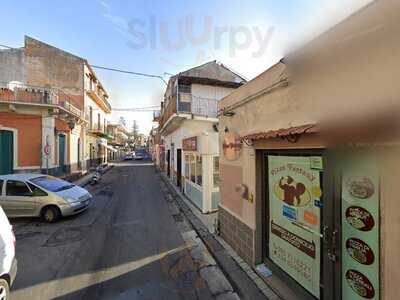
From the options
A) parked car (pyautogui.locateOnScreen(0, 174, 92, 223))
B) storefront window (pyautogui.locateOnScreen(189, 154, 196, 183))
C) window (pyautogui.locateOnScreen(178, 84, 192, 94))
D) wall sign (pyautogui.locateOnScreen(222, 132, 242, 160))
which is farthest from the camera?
window (pyautogui.locateOnScreen(178, 84, 192, 94))

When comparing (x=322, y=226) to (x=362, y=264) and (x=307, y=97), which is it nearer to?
(x=362, y=264)

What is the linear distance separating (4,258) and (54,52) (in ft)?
73.1

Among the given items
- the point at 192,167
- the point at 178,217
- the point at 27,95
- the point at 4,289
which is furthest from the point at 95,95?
the point at 4,289

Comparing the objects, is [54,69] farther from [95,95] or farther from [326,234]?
[326,234]

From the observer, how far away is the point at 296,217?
3.71 m

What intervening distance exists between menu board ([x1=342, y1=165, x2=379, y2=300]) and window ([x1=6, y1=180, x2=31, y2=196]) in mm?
8659

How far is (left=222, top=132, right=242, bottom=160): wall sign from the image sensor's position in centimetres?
525

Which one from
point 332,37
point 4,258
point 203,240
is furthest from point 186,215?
point 332,37

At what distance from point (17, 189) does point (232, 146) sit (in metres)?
7.03

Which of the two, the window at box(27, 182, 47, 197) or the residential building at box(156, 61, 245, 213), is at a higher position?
the residential building at box(156, 61, 245, 213)

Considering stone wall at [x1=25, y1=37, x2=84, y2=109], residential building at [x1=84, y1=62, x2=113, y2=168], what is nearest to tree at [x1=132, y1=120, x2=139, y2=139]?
residential building at [x1=84, y1=62, x2=113, y2=168]

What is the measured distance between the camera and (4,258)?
3.39m

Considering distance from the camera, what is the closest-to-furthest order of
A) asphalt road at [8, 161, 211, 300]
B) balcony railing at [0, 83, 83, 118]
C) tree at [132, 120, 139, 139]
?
asphalt road at [8, 161, 211, 300] → balcony railing at [0, 83, 83, 118] → tree at [132, 120, 139, 139]

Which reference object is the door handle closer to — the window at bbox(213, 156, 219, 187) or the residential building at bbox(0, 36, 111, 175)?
the window at bbox(213, 156, 219, 187)
